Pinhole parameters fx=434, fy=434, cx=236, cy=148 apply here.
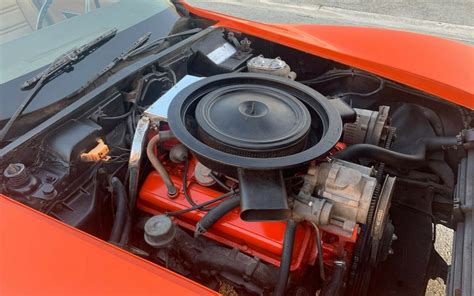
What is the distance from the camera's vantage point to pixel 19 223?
1323 millimetres

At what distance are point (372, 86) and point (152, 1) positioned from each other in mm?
1256

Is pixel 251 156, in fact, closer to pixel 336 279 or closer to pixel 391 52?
pixel 336 279

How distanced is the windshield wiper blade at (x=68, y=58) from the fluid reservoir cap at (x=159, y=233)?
748mm

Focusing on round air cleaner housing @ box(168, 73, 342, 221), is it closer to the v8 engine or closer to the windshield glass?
the v8 engine

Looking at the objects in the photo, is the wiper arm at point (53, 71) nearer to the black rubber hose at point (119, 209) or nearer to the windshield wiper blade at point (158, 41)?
the windshield wiper blade at point (158, 41)

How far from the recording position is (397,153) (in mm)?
1763

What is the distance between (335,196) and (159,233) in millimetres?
601

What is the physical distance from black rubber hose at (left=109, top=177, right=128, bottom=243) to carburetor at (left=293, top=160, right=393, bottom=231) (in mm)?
633

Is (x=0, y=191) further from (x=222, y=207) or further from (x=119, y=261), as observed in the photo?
(x=222, y=207)

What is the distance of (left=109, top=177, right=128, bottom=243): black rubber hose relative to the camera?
156cm

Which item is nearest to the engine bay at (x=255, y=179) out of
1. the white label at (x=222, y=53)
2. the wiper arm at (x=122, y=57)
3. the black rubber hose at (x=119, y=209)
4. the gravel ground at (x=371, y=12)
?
the black rubber hose at (x=119, y=209)

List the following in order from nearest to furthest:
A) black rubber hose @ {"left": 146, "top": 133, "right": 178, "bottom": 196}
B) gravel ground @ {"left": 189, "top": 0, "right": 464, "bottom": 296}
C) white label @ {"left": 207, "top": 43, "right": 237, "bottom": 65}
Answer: black rubber hose @ {"left": 146, "top": 133, "right": 178, "bottom": 196}
white label @ {"left": 207, "top": 43, "right": 237, "bottom": 65}
gravel ground @ {"left": 189, "top": 0, "right": 464, "bottom": 296}

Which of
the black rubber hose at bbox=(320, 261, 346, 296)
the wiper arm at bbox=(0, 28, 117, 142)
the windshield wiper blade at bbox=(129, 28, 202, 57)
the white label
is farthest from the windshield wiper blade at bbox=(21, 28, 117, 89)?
the black rubber hose at bbox=(320, 261, 346, 296)

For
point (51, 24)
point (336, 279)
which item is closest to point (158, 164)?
point (336, 279)
